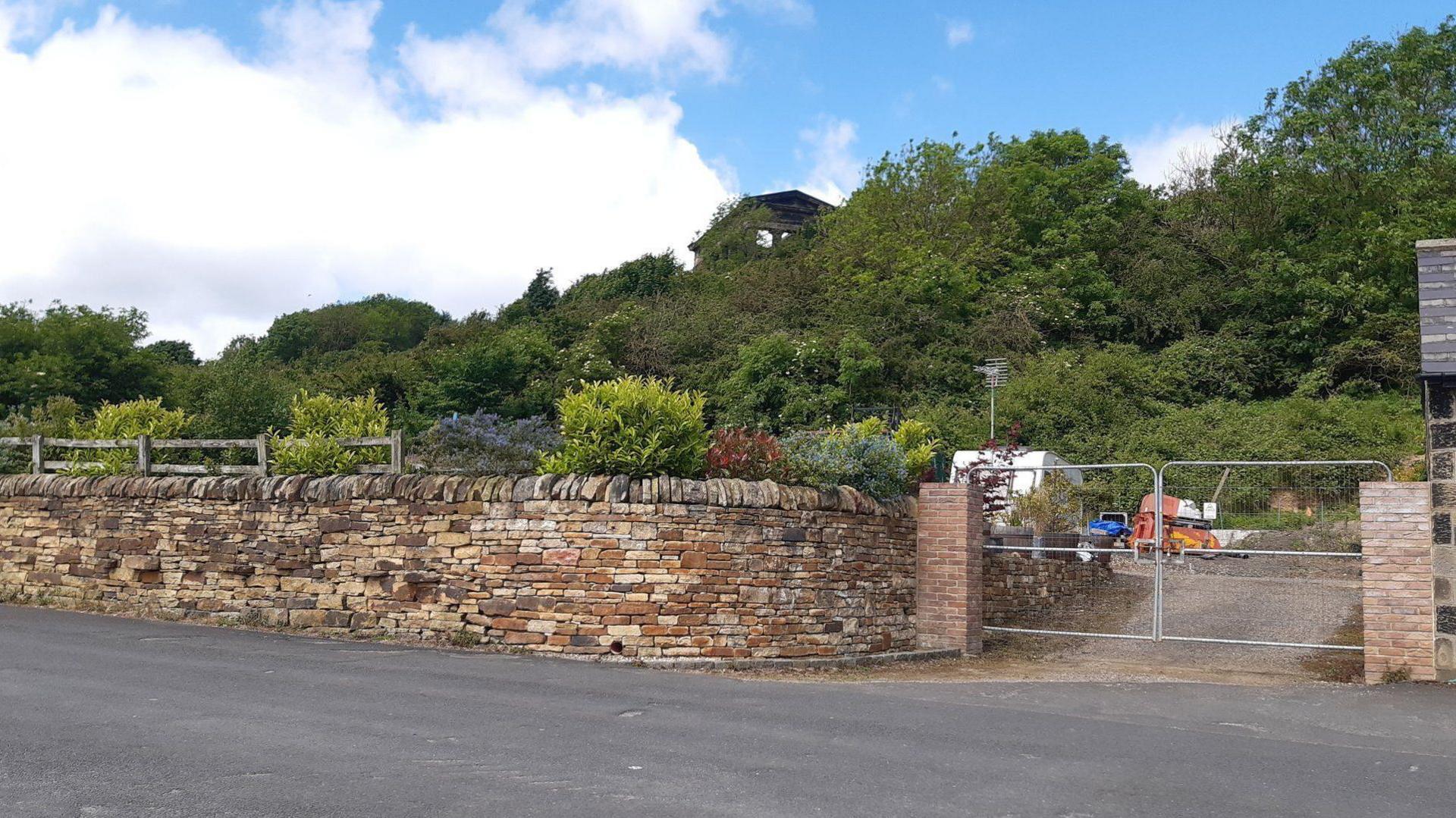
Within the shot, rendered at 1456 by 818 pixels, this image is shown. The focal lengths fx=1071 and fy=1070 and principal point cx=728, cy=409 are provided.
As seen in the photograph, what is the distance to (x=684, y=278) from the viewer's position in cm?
4128

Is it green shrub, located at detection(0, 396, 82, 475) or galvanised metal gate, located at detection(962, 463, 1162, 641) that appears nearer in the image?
galvanised metal gate, located at detection(962, 463, 1162, 641)

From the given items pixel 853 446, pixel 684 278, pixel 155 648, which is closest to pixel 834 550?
pixel 853 446

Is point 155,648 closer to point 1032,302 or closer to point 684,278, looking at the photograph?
point 1032,302

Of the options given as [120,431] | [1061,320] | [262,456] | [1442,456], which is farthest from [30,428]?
[1061,320]

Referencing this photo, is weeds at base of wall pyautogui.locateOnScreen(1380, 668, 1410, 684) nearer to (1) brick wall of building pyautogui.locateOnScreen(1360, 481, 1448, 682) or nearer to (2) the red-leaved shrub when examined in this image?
(1) brick wall of building pyautogui.locateOnScreen(1360, 481, 1448, 682)

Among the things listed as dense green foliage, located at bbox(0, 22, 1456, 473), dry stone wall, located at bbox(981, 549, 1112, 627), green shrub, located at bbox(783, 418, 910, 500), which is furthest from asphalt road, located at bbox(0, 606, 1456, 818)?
dense green foliage, located at bbox(0, 22, 1456, 473)

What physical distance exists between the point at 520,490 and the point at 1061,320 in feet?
78.6

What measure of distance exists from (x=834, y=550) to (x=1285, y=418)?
19.2 metres

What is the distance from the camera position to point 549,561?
10469mm

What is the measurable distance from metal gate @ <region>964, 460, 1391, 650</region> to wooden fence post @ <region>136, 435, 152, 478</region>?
1094 centimetres

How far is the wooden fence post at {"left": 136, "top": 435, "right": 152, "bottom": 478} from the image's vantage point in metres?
14.4

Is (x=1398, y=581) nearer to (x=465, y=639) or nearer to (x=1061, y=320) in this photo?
(x=465, y=639)

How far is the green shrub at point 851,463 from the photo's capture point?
11.6 metres

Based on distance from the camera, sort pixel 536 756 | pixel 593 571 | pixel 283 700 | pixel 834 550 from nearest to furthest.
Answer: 1. pixel 536 756
2. pixel 283 700
3. pixel 593 571
4. pixel 834 550
